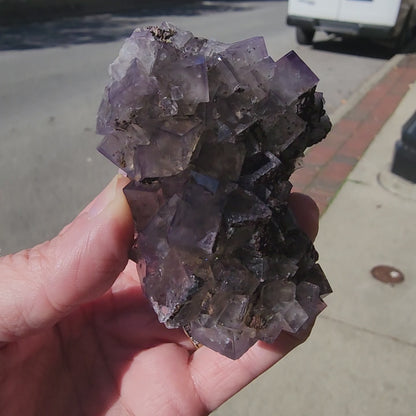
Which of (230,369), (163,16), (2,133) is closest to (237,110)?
(230,369)

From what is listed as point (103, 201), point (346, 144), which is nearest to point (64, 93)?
point (346, 144)

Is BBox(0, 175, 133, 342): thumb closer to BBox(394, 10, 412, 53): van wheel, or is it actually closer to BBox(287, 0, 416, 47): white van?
BBox(287, 0, 416, 47): white van

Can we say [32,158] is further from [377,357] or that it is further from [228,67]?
[228,67]

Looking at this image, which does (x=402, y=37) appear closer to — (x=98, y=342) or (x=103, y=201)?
(x=98, y=342)

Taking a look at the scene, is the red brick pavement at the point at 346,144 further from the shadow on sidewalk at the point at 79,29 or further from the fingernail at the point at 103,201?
the shadow on sidewalk at the point at 79,29

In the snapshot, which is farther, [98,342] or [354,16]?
[354,16]

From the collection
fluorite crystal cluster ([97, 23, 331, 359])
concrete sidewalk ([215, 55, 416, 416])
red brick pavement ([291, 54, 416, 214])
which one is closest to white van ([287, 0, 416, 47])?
red brick pavement ([291, 54, 416, 214])

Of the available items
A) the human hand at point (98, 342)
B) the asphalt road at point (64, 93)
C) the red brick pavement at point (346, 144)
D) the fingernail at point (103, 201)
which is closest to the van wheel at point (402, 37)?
the asphalt road at point (64, 93)
